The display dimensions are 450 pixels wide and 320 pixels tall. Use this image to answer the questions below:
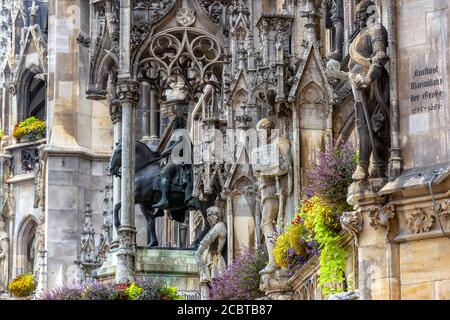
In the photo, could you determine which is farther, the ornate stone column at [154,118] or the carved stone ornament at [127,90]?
the ornate stone column at [154,118]

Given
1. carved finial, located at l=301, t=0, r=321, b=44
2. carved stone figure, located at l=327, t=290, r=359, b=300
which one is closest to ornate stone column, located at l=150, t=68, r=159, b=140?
carved finial, located at l=301, t=0, r=321, b=44

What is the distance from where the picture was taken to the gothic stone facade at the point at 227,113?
81.0 ft

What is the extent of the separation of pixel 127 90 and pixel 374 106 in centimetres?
1390

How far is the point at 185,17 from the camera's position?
4016cm

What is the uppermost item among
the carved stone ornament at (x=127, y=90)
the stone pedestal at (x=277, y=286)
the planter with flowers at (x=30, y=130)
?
the planter with flowers at (x=30, y=130)

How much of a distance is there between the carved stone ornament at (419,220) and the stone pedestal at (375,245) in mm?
308

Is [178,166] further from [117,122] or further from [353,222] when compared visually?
[353,222]

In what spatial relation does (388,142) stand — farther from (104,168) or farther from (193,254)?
(104,168)

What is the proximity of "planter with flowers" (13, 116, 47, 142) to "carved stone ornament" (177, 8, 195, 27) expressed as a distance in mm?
36518

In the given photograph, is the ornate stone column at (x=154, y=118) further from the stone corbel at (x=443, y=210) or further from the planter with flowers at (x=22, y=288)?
the stone corbel at (x=443, y=210)

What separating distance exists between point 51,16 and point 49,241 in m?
7.04

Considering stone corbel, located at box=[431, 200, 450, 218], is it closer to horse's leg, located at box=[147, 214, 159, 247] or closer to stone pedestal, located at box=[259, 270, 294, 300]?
stone pedestal, located at box=[259, 270, 294, 300]

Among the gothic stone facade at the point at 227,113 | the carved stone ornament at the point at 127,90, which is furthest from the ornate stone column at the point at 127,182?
the gothic stone facade at the point at 227,113

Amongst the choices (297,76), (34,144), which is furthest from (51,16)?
(297,76)
